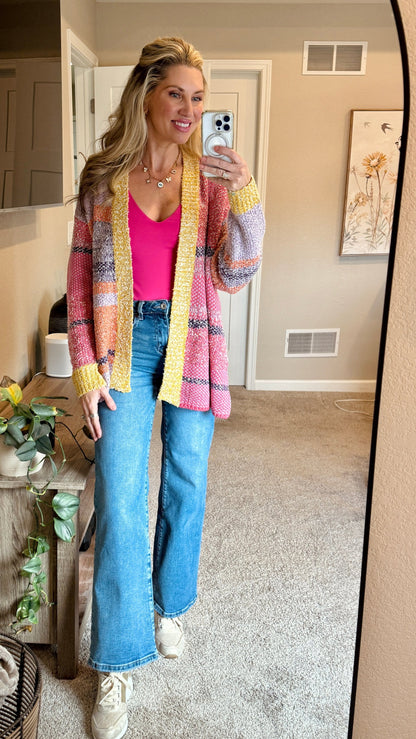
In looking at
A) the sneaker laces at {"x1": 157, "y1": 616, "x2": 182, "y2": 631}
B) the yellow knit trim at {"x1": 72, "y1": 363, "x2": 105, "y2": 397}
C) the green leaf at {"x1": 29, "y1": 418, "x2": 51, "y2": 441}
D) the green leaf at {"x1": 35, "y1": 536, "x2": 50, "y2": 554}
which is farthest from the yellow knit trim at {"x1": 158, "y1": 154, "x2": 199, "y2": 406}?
the sneaker laces at {"x1": 157, "y1": 616, "x2": 182, "y2": 631}

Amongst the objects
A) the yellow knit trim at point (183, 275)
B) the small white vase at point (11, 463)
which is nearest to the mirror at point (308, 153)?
the yellow knit trim at point (183, 275)

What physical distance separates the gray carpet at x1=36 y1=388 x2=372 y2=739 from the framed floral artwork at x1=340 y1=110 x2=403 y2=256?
25 centimetres

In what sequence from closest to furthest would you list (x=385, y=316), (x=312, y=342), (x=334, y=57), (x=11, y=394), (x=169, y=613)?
(x=385, y=316) < (x=334, y=57) < (x=312, y=342) < (x=11, y=394) < (x=169, y=613)

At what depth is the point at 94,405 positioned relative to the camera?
1.09 m

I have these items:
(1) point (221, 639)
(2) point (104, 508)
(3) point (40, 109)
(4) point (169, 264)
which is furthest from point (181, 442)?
(3) point (40, 109)

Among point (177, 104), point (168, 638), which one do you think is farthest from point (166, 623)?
point (177, 104)

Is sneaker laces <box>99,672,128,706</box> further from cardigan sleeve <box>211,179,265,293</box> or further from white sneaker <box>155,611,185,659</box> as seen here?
cardigan sleeve <box>211,179,265,293</box>

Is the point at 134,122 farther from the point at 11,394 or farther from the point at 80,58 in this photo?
the point at 11,394

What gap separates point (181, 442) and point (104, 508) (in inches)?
6.9

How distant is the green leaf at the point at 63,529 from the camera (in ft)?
3.80

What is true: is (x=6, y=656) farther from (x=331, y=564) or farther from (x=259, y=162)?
(x=259, y=162)

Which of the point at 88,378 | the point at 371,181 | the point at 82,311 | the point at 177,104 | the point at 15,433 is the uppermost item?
the point at 177,104

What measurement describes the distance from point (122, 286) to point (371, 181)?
0.44 metres

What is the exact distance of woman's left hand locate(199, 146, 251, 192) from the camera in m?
0.91
